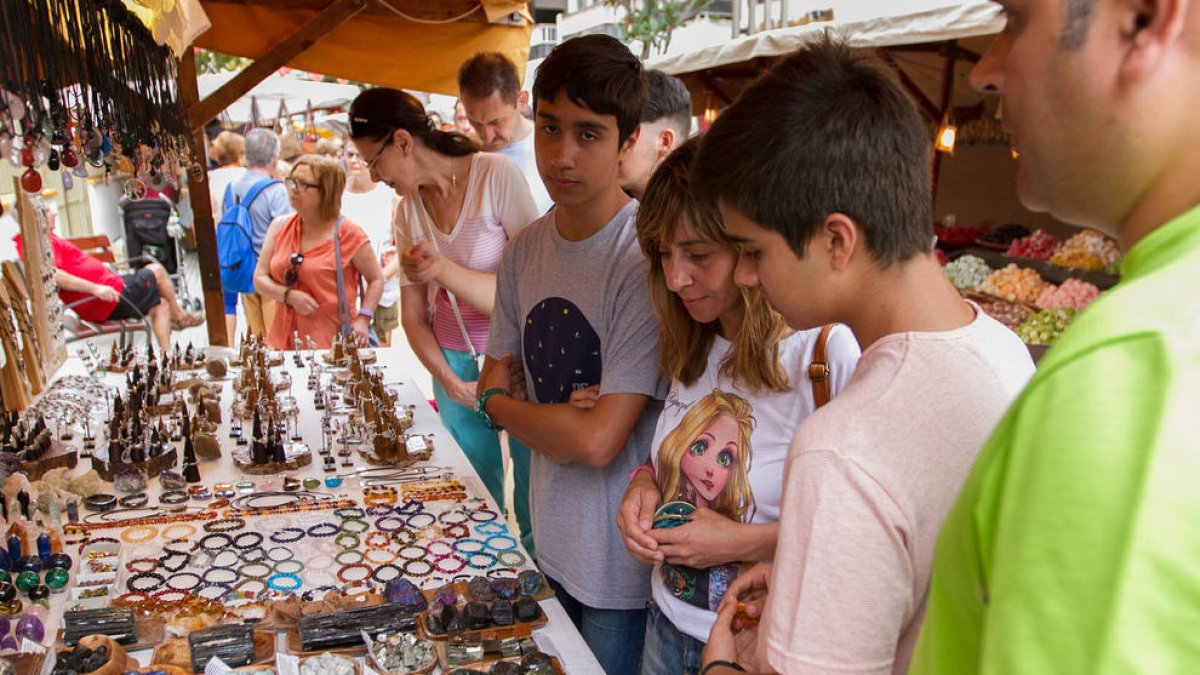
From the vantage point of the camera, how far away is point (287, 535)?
8.21 ft

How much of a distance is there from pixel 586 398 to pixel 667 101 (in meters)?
1.44

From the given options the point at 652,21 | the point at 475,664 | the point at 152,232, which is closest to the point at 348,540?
the point at 475,664

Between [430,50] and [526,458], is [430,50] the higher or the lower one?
the higher one

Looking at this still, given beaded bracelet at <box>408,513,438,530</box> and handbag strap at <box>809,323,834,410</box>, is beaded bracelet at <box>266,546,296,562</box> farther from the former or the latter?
handbag strap at <box>809,323,834,410</box>

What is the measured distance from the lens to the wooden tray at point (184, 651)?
70.2 inches

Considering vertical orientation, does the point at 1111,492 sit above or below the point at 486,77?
below

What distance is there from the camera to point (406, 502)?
2736 millimetres

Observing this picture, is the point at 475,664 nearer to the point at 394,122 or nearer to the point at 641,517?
the point at 641,517

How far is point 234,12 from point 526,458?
3.33 m

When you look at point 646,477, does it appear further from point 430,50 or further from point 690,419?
point 430,50

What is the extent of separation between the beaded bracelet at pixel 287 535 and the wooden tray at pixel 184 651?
0.60 metres

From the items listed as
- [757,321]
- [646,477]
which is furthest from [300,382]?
[757,321]

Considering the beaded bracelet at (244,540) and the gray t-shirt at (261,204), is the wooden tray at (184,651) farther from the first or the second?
the gray t-shirt at (261,204)

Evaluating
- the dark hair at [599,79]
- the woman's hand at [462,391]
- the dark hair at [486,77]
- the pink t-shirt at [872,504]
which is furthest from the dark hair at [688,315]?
the dark hair at [486,77]
